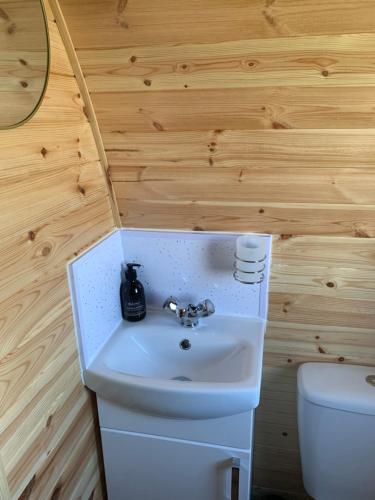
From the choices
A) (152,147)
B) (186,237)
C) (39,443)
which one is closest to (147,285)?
(186,237)

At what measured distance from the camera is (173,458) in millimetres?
1161

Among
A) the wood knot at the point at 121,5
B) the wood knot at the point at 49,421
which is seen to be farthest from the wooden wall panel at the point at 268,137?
the wood knot at the point at 49,421

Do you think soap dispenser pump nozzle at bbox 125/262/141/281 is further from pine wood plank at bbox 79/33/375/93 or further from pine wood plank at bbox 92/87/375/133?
pine wood plank at bbox 79/33/375/93

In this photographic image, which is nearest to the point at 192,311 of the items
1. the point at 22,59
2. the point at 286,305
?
the point at 286,305

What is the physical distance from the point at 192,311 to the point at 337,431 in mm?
585

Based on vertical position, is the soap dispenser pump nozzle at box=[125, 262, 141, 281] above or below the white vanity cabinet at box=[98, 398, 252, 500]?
above

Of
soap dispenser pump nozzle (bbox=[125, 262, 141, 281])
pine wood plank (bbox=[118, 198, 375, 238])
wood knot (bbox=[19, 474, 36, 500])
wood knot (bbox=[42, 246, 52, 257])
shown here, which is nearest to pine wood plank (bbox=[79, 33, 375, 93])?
pine wood plank (bbox=[118, 198, 375, 238])

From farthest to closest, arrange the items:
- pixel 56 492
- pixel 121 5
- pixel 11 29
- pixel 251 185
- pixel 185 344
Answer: pixel 185 344
pixel 251 185
pixel 56 492
pixel 121 5
pixel 11 29

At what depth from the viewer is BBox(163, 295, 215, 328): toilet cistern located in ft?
4.31

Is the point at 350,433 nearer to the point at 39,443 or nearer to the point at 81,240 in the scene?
the point at 39,443

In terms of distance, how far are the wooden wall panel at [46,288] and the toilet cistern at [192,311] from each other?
0.37 meters

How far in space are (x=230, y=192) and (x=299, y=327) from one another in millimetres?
541

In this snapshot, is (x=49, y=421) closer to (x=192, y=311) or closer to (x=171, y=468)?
(x=171, y=468)

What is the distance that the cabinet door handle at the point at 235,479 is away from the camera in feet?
3.64
